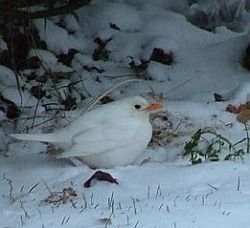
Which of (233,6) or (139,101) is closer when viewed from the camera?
(139,101)

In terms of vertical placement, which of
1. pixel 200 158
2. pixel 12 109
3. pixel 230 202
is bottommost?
pixel 12 109

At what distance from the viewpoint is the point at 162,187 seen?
4.41 meters

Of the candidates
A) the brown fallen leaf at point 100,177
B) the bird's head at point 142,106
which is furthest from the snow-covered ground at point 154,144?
the bird's head at point 142,106

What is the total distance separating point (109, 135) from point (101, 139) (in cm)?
4

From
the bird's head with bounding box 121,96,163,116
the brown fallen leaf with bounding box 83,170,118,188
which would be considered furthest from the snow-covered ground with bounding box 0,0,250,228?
the bird's head with bounding box 121,96,163,116

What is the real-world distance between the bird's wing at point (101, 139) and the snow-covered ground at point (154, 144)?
9 centimetres

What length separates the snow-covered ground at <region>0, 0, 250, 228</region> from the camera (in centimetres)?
399

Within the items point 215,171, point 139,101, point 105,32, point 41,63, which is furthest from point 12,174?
point 105,32

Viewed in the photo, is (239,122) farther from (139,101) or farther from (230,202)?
(230,202)

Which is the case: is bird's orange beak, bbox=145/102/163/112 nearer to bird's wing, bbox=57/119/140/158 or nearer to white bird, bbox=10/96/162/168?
white bird, bbox=10/96/162/168

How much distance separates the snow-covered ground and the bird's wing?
0.29 feet

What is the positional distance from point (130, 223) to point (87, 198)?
50 centimetres

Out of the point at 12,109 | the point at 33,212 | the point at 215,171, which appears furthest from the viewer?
the point at 12,109

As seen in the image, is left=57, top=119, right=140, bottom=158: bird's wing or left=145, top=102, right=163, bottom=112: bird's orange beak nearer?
left=57, top=119, right=140, bottom=158: bird's wing
